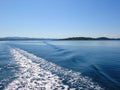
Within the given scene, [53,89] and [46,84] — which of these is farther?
[46,84]

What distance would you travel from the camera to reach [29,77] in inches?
404

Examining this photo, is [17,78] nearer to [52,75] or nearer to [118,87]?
[52,75]

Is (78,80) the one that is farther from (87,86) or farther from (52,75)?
(52,75)

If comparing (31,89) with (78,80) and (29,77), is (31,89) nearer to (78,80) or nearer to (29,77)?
(29,77)

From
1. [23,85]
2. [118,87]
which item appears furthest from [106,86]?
[23,85]

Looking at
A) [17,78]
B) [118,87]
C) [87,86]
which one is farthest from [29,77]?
[118,87]

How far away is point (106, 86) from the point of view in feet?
28.1

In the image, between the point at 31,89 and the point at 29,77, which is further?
the point at 29,77

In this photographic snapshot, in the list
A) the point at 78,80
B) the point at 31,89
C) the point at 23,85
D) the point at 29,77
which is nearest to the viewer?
the point at 31,89

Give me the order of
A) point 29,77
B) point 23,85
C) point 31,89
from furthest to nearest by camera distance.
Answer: point 29,77
point 23,85
point 31,89

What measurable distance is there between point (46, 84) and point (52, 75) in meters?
1.95

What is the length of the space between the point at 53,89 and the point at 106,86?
2895 millimetres

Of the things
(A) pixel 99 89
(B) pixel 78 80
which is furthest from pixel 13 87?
(A) pixel 99 89

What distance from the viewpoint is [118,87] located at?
8414mm
